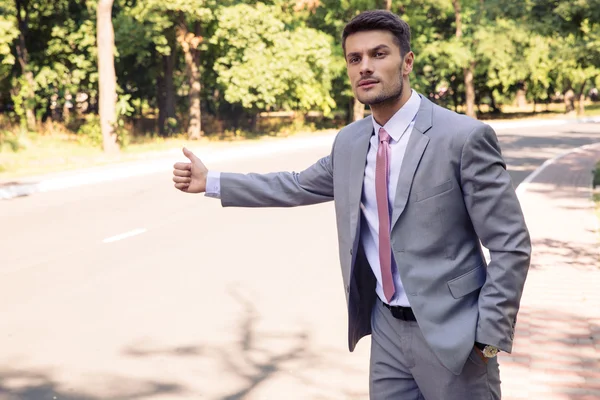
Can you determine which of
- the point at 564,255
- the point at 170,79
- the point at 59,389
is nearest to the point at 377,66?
the point at 59,389

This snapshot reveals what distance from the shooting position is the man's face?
2.89 metres

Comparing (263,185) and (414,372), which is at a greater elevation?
(263,185)

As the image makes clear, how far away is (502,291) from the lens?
2787mm

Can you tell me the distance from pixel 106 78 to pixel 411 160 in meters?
24.6

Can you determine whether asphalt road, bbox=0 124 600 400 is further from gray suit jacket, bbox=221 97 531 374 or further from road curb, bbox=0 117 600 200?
road curb, bbox=0 117 600 200

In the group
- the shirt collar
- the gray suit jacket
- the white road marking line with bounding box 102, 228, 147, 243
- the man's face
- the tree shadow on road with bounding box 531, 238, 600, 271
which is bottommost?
the white road marking line with bounding box 102, 228, 147, 243

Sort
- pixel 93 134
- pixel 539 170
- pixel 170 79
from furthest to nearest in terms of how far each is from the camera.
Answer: pixel 170 79, pixel 93 134, pixel 539 170

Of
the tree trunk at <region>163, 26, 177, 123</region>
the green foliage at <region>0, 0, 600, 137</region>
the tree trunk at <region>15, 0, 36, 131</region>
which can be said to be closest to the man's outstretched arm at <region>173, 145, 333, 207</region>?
the green foliage at <region>0, 0, 600, 137</region>

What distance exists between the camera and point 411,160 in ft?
9.50

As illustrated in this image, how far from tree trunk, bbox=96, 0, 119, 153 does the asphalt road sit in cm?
1235

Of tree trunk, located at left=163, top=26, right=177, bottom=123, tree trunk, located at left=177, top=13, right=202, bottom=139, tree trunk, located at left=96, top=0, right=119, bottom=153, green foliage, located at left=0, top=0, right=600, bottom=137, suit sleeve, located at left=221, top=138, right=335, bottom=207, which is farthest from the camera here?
tree trunk, located at left=163, top=26, right=177, bottom=123

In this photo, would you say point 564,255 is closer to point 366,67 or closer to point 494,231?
point 494,231

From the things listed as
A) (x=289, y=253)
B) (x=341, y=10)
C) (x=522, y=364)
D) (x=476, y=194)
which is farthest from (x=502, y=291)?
(x=341, y=10)

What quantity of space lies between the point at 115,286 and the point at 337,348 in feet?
9.67
